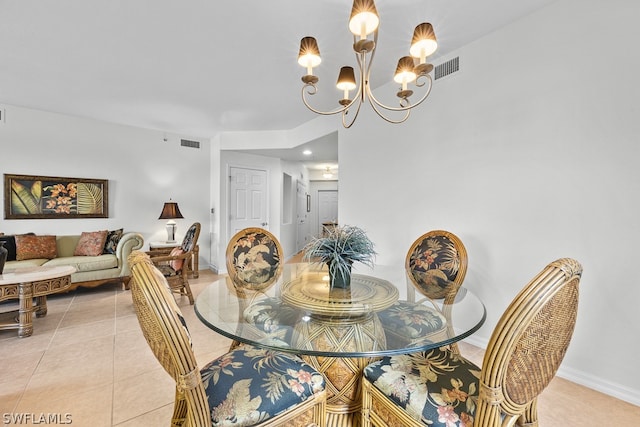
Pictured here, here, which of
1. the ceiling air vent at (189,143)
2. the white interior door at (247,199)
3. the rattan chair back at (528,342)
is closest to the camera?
the rattan chair back at (528,342)

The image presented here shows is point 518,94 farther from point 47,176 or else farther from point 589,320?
point 47,176

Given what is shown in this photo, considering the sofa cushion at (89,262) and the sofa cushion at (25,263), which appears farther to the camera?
the sofa cushion at (89,262)

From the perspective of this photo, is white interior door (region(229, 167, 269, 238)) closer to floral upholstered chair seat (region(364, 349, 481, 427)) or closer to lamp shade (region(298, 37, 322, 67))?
lamp shade (region(298, 37, 322, 67))

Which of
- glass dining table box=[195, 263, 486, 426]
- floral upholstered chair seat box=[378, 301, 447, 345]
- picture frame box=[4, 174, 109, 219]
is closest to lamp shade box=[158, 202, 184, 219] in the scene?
picture frame box=[4, 174, 109, 219]

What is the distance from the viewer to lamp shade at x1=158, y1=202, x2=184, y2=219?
15.1 feet

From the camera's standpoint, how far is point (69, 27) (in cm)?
219

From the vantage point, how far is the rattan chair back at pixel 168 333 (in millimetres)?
809

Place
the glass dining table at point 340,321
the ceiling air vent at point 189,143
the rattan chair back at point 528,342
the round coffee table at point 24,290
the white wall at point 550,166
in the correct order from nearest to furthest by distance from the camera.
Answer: the rattan chair back at point 528,342, the glass dining table at point 340,321, the white wall at point 550,166, the round coffee table at point 24,290, the ceiling air vent at point 189,143

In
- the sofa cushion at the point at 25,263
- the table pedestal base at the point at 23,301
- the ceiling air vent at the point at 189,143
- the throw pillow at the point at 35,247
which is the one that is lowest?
the table pedestal base at the point at 23,301

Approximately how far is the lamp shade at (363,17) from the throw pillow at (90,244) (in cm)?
444

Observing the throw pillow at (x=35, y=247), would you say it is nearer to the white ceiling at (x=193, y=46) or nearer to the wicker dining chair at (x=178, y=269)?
the wicker dining chair at (x=178, y=269)

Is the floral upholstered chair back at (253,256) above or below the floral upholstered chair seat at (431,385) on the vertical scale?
above

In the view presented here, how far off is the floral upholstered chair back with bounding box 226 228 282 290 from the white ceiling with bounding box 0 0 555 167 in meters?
1.65

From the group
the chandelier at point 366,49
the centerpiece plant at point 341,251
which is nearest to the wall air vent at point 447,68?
the chandelier at point 366,49
